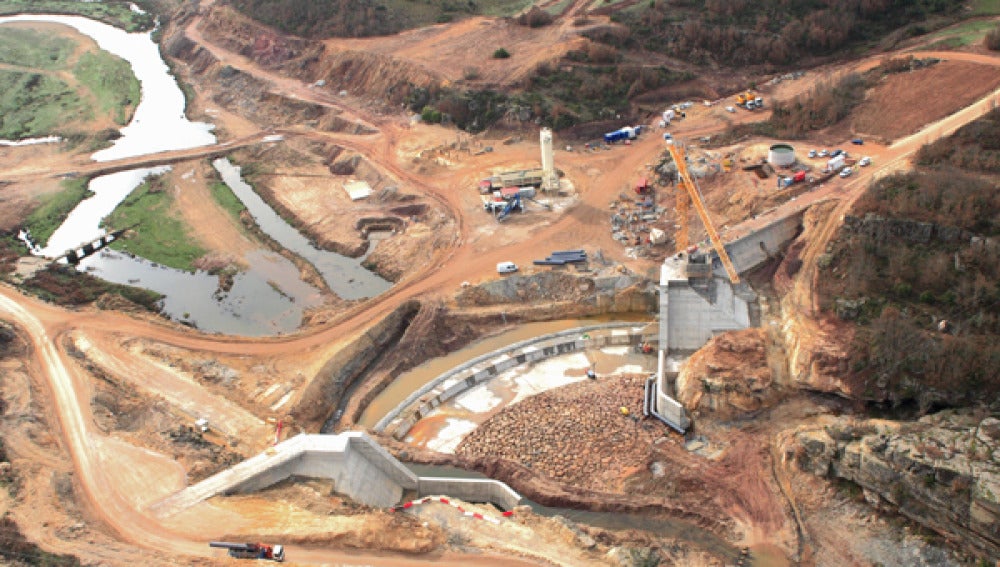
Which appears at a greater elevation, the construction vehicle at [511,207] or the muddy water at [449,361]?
the construction vehicle at [511,207]

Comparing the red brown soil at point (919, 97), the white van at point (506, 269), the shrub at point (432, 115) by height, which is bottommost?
the white van at point (506, 269)

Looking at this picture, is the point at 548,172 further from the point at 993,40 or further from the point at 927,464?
the point at 993,40

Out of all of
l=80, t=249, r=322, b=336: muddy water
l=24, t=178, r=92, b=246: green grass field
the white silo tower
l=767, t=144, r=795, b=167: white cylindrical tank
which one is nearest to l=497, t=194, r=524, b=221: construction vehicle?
the white silo tower

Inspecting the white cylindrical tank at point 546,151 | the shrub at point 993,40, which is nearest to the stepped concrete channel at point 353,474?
the white cylindrical tank at point 546,151

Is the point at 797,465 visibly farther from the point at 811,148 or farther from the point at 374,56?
the point at 374,56

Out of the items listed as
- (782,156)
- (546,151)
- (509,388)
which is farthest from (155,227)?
(782,156)

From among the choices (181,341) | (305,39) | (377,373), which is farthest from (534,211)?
(305,39)

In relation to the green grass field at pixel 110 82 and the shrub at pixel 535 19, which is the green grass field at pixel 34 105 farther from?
the shrub at pixel 535 19
